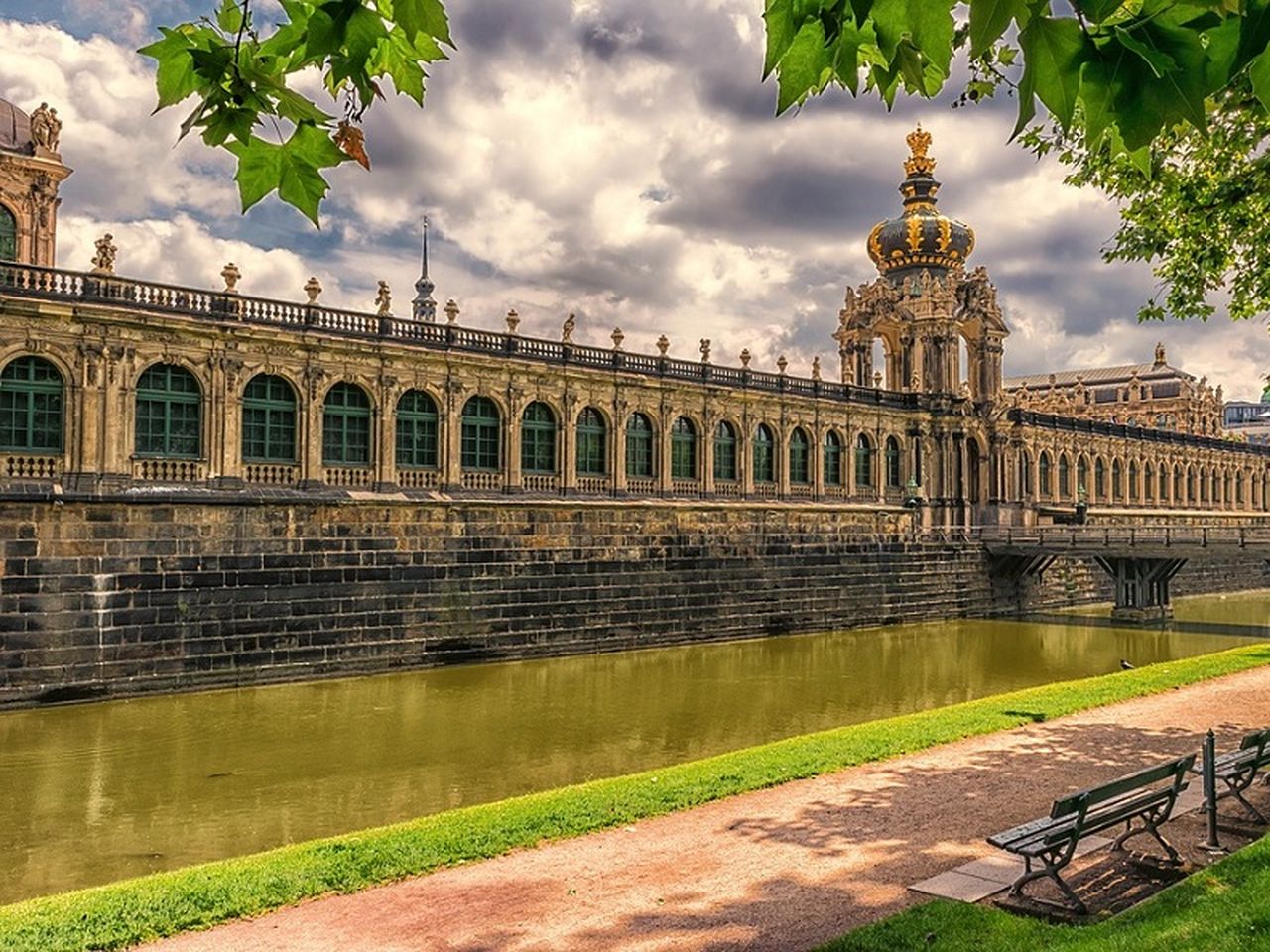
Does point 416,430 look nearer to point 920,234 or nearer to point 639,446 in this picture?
point 639,446

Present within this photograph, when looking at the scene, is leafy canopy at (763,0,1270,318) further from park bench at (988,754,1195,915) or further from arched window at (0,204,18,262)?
arched window at (0,204,18,262)

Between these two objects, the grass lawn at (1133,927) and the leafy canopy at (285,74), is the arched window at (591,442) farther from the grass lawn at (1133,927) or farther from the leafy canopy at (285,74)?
the leafy canopy at (285,74)

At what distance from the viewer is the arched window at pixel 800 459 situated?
43031 mm

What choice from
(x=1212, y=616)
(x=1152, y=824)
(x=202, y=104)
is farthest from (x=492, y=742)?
(x=1212, y=616)

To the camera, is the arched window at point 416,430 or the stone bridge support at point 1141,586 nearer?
the arched window at point 416,430

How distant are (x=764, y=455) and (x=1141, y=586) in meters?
16.3

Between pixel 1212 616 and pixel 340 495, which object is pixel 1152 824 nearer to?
pixel 340 495

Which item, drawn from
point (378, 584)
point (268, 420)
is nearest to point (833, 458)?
point (378, 584)

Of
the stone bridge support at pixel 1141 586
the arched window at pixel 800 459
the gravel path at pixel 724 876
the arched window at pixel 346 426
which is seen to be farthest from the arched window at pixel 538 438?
the stone bridge support at pixel 1141 586

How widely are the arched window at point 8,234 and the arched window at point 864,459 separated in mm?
32733

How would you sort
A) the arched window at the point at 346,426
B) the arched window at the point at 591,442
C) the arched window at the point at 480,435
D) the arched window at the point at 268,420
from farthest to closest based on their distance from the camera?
the arched window at the point at 591,442 < the arched window at the point at 480,435 < the arched window at the point at 346,426 < the arched window at the point at 268,420

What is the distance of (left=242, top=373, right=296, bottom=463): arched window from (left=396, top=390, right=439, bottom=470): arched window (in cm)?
333

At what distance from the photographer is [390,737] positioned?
1942 centimetres

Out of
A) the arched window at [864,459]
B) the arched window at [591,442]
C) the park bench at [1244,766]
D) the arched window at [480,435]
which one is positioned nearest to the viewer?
the park bench at [1244,766]
